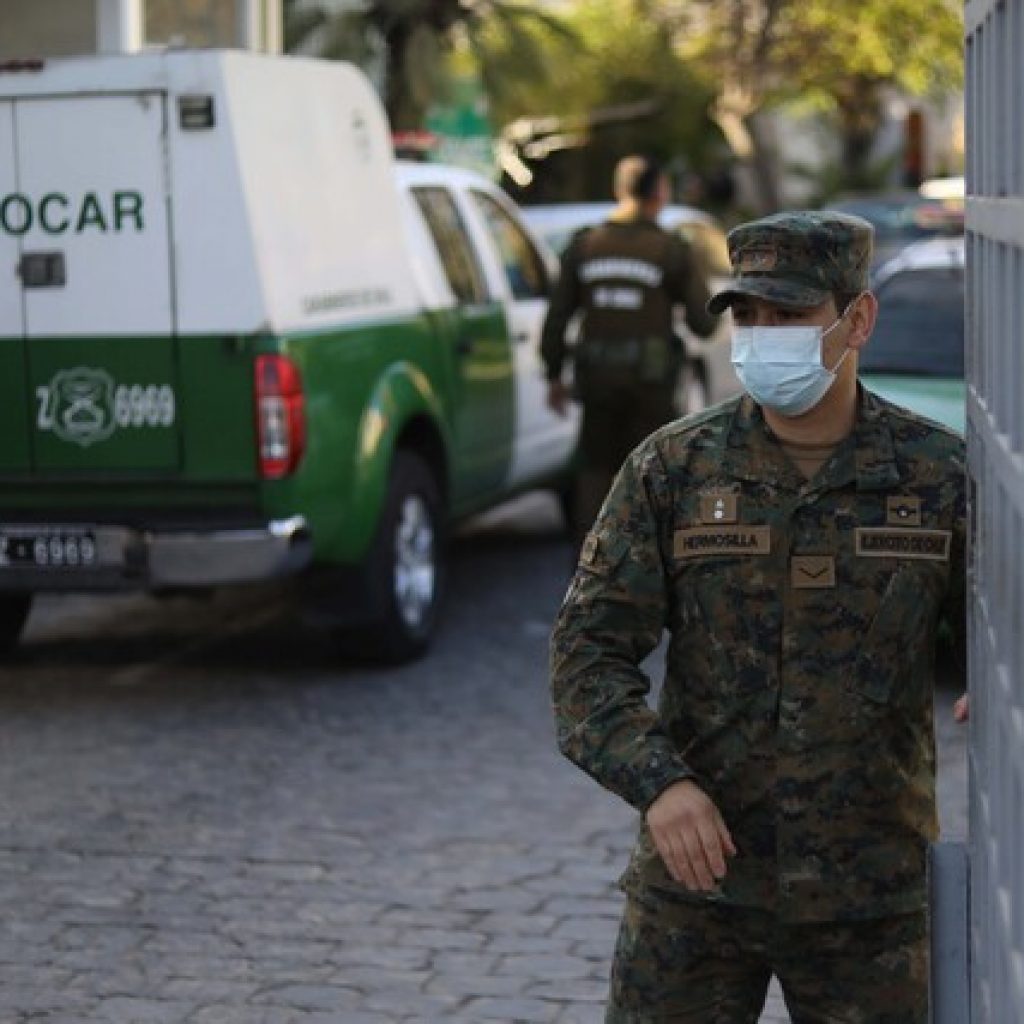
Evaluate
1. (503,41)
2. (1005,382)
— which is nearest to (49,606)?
(1005,382)

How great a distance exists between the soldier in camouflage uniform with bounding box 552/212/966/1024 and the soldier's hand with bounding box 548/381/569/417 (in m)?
7.55

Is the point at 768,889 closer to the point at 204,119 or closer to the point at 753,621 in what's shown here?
the point at 753,621

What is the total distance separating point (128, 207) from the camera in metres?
9.23

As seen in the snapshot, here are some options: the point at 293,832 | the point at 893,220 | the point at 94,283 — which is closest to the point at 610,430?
the point at 94,283

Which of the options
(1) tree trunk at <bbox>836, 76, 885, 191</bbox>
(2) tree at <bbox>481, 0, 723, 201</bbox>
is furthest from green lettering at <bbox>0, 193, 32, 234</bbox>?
(1) tree trunk at <bbox>836, 76, 885, 191</bbox>

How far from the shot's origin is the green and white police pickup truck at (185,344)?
358 inches

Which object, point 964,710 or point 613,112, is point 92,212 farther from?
point 613,112

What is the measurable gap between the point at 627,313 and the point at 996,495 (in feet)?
25.8

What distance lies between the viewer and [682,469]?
3.71 meters

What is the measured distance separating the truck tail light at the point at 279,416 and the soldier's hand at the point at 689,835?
5613mm

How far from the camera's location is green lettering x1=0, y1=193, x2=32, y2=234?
9.39 metres

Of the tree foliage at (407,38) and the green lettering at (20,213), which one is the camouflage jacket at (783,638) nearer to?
the green lettering at (20,213)

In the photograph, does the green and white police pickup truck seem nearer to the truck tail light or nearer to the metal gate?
the truck tail light

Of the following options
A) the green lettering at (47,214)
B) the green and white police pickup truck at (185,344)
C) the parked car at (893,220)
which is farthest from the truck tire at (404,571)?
the parked car at (893,220)
